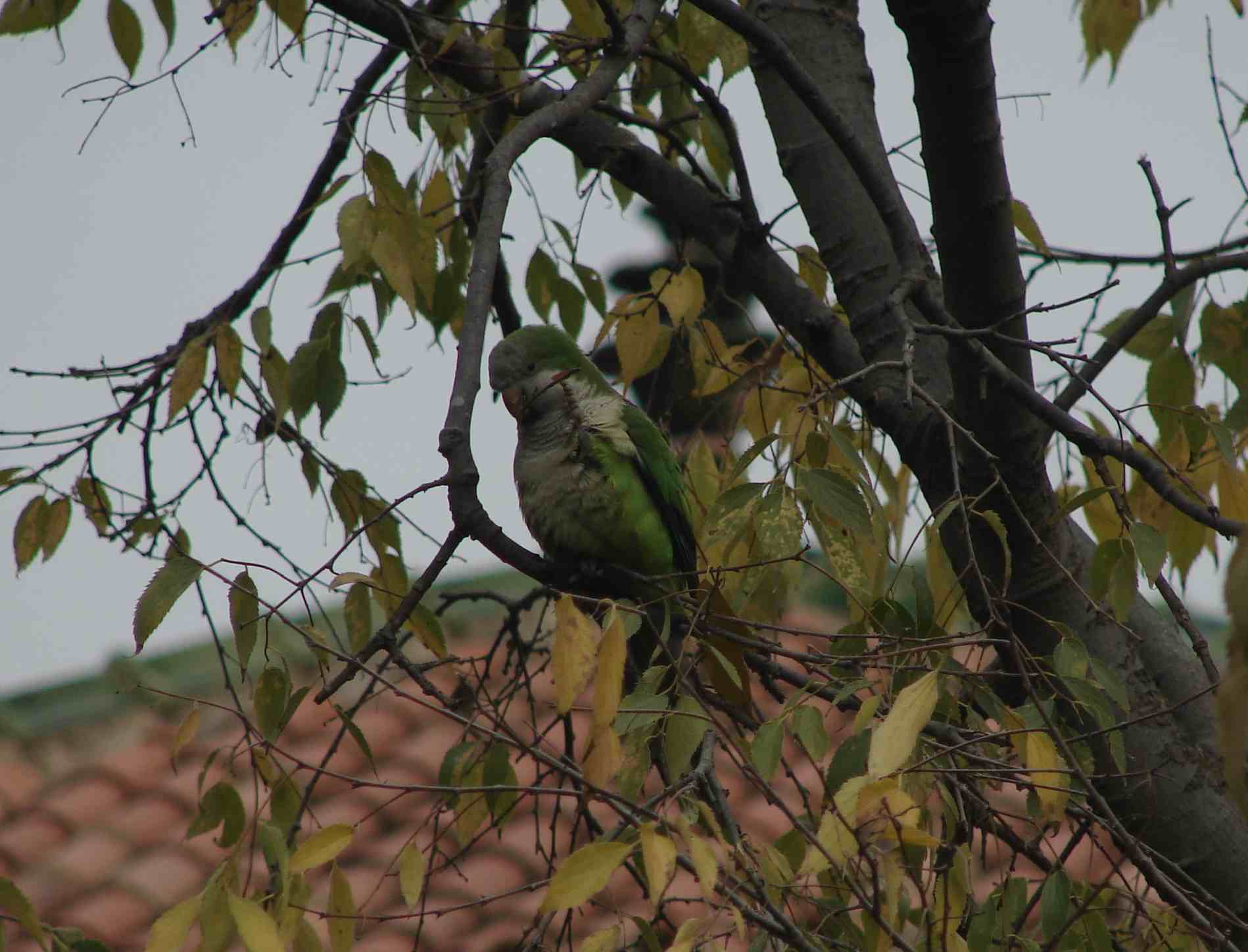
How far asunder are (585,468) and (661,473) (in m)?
0.21

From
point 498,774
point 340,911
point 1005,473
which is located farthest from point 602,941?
point 1005,473

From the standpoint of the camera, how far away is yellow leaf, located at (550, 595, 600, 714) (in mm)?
1361

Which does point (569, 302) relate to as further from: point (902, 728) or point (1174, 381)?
point (902, 728)

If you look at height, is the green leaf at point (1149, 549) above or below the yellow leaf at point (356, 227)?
below

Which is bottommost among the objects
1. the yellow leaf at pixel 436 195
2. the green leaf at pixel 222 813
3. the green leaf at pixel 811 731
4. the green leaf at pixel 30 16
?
the green leaf at pixel 222 813

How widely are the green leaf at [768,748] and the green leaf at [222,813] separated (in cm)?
103

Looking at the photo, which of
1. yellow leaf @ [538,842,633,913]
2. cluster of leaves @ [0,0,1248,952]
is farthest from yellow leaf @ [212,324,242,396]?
yellow leaf @ [538,842,633,913]

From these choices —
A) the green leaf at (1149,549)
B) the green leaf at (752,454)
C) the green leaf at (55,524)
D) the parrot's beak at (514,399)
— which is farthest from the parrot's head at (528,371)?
the green leaf at (1149,549)

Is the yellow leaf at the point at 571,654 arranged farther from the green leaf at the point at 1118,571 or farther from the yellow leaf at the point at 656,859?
the green leaf at the point at 1118,571

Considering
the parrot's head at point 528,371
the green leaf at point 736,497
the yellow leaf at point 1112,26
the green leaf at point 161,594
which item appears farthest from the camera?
the parrot's head at point 528,371

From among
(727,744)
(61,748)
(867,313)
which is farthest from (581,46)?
(61,748)

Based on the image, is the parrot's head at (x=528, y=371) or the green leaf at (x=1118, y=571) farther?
the parrot's head at (x=528, y=371)

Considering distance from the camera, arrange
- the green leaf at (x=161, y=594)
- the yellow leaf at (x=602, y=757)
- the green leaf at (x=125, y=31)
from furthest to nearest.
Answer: the green leaf at (x=125, y=31), the green leaf at (x=161, y=594), the yellow leaf at (x=602, y=757)

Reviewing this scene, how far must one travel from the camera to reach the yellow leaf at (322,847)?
1493 millimetres
